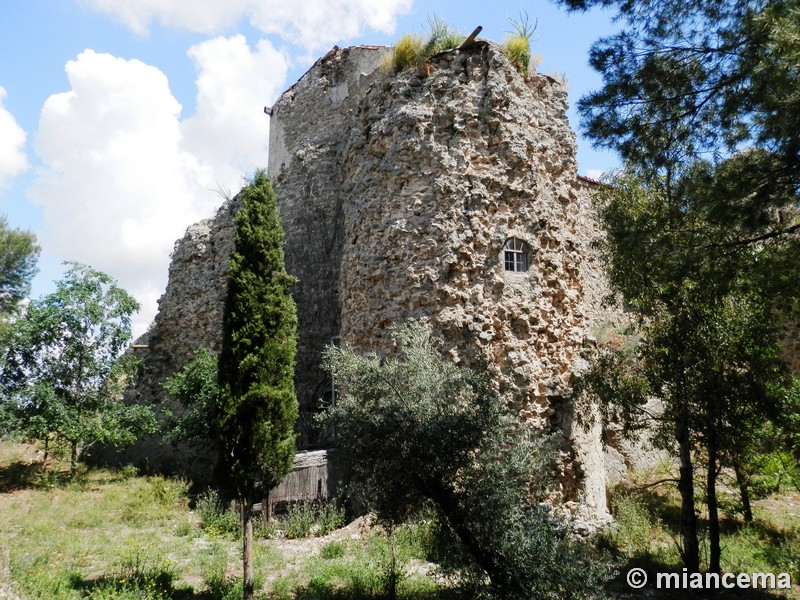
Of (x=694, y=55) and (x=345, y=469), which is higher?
(x=694, y=55)

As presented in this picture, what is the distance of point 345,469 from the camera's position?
13.0m

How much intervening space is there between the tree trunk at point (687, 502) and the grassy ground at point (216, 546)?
0.47 m

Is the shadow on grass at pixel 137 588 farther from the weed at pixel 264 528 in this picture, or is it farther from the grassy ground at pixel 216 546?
the weed at pixel 264 528

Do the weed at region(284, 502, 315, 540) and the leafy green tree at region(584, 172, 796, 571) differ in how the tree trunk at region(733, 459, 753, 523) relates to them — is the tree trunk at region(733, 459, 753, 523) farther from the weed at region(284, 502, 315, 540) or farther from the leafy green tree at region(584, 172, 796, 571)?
the weed at region(284, 502, 315, 540)

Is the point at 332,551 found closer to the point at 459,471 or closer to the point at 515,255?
the point at 459,471

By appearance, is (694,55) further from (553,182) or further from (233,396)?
(233,396)

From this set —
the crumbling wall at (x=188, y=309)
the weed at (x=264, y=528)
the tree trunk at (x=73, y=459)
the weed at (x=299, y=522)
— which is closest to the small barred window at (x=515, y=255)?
the weed at (x=299, y=522)

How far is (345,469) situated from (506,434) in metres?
5.73

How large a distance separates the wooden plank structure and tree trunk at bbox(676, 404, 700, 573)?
6.86m

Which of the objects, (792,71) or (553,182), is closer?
(792,71)

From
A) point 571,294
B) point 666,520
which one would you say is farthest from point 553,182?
point 666,520

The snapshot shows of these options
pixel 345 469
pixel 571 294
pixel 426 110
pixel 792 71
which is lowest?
pixel 345 469

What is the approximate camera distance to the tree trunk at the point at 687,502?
1014 cm

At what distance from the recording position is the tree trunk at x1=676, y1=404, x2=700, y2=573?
1014 centimetres
